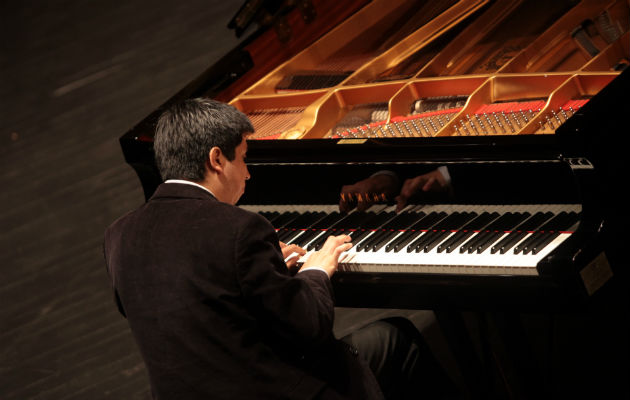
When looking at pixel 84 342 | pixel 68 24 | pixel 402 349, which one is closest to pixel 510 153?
pixel 402 349

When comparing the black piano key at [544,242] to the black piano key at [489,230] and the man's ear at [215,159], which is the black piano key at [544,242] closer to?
the black piano key at [489,230]

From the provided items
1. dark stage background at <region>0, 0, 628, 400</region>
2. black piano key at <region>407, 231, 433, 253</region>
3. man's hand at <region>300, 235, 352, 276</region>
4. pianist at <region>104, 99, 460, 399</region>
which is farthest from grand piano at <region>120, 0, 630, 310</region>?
dark stage background at <region>0, 0, 628, 400</region>

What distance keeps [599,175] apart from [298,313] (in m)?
0.95

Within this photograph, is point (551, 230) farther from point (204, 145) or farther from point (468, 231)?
point (204, 145)

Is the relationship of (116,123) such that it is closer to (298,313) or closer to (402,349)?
(402,349)

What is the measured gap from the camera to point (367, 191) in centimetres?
281

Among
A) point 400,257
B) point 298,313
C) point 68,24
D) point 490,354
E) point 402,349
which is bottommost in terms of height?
point 490,354

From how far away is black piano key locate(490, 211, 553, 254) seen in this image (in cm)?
246

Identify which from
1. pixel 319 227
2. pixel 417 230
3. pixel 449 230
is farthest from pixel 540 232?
pixel 319 227

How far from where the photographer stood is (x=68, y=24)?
7.07 m

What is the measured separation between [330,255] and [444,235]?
15.5 inches

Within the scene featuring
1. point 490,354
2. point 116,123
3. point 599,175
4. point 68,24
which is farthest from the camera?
point 68,24

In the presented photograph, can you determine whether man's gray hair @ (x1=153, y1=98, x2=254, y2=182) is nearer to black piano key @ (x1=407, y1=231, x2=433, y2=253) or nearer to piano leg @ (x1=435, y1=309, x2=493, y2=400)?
black piano key @ (x1=407, y1=231, x2=433, y2=253)

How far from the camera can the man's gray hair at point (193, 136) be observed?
7.27ft
